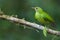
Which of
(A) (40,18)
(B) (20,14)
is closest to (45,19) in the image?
→ (A) (40,18)

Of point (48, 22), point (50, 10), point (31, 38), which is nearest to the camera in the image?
point (48, 22)

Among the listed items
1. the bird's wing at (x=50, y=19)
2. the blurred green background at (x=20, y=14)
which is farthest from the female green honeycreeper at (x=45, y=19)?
the blurred green background at (x=20, y=14)

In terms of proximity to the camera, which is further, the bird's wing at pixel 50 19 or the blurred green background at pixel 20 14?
the blurred green background at pixel 20 14

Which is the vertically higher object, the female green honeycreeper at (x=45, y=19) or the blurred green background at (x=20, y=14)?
the female green honeycreeper at (x=45, y=19)

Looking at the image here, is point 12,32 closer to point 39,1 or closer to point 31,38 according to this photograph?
point 31,38

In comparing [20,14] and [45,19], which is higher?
[45,19]

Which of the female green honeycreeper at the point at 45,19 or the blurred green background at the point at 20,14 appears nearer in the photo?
the female green honeycreeper at the point at 45,19

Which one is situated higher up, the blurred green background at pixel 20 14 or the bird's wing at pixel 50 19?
the bird's wing at pixel 50 19

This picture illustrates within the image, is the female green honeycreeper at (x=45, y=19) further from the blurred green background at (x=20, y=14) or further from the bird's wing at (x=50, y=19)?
the blurred green background at (x=20, y=14)

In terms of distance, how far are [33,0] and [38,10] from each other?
72.8 inches

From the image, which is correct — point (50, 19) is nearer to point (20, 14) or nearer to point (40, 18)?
point (40, 18)

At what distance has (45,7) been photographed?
495 centimetres

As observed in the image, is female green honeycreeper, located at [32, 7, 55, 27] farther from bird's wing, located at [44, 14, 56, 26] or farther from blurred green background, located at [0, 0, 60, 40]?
blurred green background, located at [0, 0, 60, 40]

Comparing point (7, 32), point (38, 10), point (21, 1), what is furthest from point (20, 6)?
Answer: point (38, 10)
